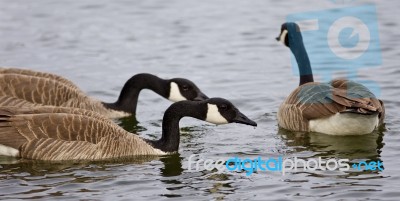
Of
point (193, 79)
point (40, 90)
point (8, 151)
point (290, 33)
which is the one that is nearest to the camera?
point (8, 151)

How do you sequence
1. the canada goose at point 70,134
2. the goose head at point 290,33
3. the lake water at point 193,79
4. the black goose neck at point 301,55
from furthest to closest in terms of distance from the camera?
1. the goose head at point 290,33
2. the black goose neck at point 301,55
3. the canada goose at point 70,134
4. the lake water at point 193,79

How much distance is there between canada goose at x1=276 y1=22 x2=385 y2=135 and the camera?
40.1 ft

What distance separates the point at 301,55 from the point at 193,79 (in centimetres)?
291

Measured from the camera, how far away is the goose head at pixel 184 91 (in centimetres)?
1463

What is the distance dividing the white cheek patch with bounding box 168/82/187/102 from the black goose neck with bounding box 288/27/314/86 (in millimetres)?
1985

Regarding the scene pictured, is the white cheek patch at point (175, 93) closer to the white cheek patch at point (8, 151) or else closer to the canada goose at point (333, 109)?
the canada goose at point (333, 109)

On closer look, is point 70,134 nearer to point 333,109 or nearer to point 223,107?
point 223,107

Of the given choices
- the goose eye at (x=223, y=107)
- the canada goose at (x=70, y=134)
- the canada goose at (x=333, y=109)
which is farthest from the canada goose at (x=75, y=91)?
the goose eye at (x=223, y=107)

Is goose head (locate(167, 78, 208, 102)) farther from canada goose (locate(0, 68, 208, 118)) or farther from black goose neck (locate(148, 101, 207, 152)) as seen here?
black goose neck (locate(148, 101, 207, 152))

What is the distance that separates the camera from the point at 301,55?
1470cm

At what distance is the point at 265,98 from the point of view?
15.4 m

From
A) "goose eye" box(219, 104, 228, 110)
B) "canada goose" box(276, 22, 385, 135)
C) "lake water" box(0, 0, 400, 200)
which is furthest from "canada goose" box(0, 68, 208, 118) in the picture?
"goose eye" box(219, 104, 228, 110)

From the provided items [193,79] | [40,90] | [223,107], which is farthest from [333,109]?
[193,79]

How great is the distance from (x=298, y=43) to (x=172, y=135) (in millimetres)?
3493
